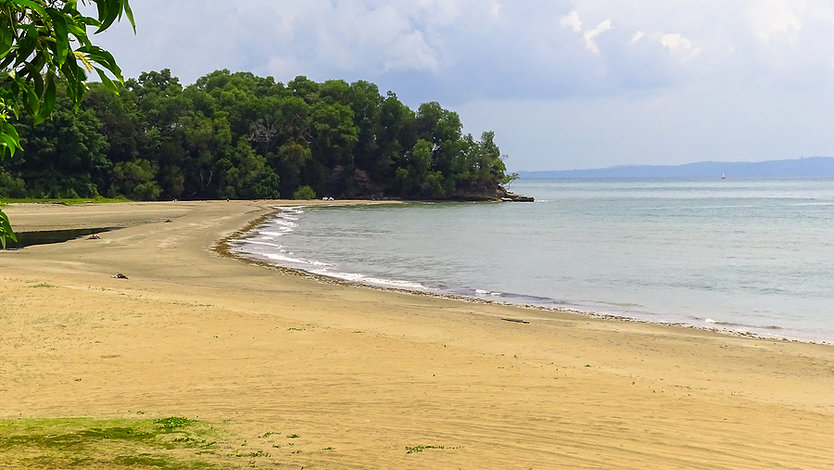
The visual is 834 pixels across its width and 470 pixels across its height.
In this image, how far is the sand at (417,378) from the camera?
22.1 feet

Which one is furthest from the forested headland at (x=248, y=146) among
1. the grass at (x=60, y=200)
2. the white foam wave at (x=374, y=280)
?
Answer: the white foam wave at (x=374, y=280)

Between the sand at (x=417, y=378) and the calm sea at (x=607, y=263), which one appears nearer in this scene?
the sand at (x=417, y=378)

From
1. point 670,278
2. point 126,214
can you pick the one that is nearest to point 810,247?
point 670,278

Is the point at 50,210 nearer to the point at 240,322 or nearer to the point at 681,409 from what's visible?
the point at 240,322

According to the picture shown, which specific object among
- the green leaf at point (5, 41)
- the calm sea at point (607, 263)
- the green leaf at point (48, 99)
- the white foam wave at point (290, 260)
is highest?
the green leaf at point (5, 41)

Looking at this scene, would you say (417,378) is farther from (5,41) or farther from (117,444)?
(5,41)

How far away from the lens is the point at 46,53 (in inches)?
120

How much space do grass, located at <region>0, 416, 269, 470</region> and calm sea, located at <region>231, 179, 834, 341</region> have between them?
1323cm

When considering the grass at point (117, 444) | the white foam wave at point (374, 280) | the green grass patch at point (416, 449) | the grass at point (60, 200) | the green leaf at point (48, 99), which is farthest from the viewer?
the grass at point (60, 200)

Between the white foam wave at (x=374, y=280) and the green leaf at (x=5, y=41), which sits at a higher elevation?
the green leaf at (x=5, y=41)

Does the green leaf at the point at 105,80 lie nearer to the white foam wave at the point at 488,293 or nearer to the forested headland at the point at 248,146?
the white foam wave at the point at 488,293

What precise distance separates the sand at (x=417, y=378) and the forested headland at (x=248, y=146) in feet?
196

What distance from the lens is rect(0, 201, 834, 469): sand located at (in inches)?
265

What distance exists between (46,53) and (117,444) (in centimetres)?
393
